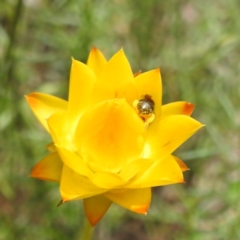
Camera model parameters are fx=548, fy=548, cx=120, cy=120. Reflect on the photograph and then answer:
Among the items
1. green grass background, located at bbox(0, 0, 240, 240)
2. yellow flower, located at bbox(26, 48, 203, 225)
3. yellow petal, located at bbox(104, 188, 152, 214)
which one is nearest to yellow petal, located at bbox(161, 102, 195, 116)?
yellow flower, located at bbox(26, 48, 203, 225)

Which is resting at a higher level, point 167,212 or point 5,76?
point 5,76

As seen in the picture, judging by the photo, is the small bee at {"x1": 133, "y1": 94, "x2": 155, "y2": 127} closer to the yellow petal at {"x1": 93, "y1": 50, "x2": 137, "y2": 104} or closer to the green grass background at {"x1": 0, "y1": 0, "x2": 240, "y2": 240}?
the yellow petal at {"x1": 93, "y1": 50, "x2": 137, "y2": 104}

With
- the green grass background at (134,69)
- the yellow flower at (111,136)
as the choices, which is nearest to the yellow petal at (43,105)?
the yellow flower at (111,136)

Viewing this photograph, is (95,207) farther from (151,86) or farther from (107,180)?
(151,86)

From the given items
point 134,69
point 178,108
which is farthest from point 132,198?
point 134,69

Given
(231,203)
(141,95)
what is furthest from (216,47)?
(141,95)

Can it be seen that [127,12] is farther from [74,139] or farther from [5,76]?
[74,139]

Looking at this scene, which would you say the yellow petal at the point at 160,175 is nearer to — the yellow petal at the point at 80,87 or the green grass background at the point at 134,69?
the yellow petal at the point at 80,87
